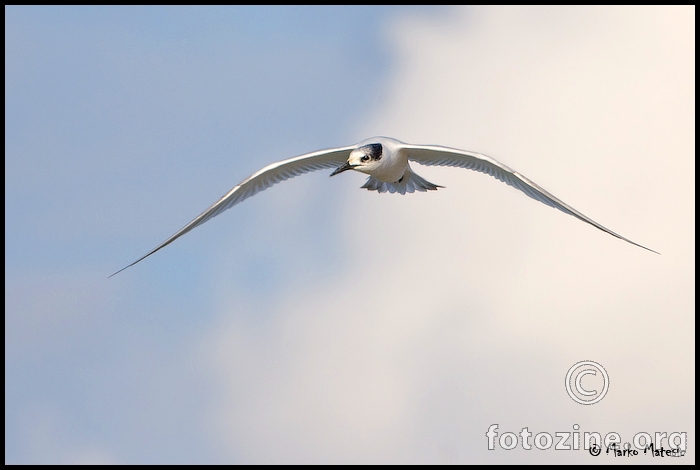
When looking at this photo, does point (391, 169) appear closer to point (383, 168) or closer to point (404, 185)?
point (383, 168)

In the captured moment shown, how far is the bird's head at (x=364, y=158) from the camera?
11.7 m

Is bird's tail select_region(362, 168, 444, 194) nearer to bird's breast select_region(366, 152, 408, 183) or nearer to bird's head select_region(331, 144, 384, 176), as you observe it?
bird's breast select_region(366, 152, 408, 183)

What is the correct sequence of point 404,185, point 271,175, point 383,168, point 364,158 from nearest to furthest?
point 364,158 < point 383,168 < point 271,175 < point 404,185

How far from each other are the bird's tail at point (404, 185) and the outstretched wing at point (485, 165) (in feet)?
0.94

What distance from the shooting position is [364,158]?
1168cm

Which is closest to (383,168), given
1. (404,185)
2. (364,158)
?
(364,158)

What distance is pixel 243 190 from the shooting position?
1255 cm

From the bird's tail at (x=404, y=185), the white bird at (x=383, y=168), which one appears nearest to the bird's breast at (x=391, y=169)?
the white bird at (x=383, y=168)

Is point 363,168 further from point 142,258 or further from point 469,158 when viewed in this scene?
point 142,258

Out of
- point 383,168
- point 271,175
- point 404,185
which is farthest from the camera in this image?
point 404,185

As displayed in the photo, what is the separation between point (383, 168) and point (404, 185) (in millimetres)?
1193

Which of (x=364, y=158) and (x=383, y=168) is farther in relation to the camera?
(x=383, y=168)

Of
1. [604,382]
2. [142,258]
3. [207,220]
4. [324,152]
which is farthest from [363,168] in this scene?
[604,382]

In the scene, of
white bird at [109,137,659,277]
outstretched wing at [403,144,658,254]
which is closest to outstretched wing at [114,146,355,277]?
white bird at [109,137,659,277]
